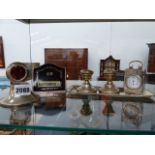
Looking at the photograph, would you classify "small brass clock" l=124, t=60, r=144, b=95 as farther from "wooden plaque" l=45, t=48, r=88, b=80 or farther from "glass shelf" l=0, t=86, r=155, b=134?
"wooden plaque" l=45, t=48, r=88, b=80

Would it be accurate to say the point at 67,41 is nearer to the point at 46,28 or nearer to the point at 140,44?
the point at 46,28

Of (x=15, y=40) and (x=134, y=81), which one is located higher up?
(x=15, y=40)

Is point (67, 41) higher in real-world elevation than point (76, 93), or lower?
higher

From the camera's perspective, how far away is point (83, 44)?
→ 249 centimetres

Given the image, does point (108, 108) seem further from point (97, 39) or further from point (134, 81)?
point (97, 39)

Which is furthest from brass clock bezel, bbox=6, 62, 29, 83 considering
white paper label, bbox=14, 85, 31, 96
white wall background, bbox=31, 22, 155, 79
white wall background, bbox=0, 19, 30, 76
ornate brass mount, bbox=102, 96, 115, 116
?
white wall background, bbox=0, 19, 30, 76

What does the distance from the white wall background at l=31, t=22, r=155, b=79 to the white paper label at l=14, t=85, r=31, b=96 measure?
1632mm

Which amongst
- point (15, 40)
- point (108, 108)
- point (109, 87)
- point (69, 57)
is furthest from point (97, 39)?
point (108, 108)

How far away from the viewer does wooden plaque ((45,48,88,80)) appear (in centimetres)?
237

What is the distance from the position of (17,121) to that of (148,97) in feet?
1.75

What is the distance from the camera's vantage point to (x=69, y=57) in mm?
2406

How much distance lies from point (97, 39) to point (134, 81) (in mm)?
1753
